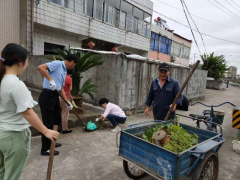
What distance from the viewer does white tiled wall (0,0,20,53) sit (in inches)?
313

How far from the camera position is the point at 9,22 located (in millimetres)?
8195

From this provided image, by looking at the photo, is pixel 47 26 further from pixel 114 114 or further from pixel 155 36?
pixel 155 36

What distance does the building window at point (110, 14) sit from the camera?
11.9 meters

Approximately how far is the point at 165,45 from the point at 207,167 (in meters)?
19.7

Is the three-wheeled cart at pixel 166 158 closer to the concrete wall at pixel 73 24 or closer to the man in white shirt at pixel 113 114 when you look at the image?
the man in white shirt at pixel 113 114

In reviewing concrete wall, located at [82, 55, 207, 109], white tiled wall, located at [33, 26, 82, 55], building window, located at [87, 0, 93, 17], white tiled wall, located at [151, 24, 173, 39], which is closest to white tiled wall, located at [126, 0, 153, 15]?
white tiled wall, located at [151, 24, 173, 39]

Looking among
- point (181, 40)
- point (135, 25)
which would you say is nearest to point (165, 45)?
point (181, 40)

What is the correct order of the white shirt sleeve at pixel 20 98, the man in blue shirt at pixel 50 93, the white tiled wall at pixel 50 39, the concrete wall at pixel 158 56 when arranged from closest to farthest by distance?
the white shirt sleeve at pixel 20 98 < the man in blue shirt at pixel 50 93 < the white tiled wall at pixel 50 39 < the concrete wall at pixel 158 56

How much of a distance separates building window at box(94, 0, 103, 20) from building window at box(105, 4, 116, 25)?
1.47ft

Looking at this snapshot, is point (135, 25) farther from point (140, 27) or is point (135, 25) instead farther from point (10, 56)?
point (10, 56)

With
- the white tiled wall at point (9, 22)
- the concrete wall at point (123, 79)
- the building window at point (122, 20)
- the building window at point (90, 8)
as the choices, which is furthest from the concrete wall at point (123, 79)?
the building window at point (122, 20)

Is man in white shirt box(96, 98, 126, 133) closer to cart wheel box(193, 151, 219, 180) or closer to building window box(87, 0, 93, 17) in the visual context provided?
cart wheel box(193, 151, 219, 180)

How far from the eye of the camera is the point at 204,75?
41.0ft

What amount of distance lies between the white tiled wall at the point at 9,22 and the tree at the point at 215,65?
17.3 metres
